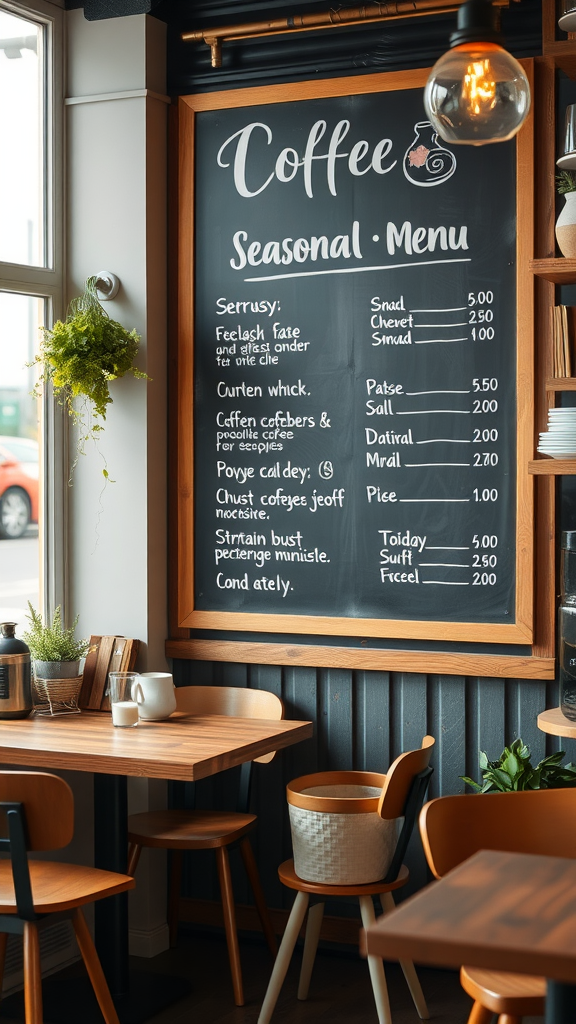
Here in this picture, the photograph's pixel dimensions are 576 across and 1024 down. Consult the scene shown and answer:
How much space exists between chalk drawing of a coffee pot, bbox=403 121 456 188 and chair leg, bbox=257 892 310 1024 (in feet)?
6.93

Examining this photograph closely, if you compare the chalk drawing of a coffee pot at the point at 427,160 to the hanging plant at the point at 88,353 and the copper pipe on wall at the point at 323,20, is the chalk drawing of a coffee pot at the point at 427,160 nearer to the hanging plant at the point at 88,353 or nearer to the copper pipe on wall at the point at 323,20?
the copper pipe on wall at the point at 323,20

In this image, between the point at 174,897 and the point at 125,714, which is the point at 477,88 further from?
the point at 174,897

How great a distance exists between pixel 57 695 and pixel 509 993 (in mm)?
1944

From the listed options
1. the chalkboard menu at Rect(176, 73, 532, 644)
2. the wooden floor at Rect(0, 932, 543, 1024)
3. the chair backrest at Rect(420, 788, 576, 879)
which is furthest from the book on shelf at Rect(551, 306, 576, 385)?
the wooden floor at Rect(0, 932, 543, 1024)

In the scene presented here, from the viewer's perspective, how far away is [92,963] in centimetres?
278

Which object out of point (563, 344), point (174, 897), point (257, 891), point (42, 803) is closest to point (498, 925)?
point (42, 803)

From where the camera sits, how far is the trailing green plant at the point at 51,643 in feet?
11.9

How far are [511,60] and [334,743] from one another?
2310mm

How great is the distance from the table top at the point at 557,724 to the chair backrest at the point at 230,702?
898 millimetres

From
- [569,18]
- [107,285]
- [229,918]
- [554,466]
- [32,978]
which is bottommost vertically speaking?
[229,918]

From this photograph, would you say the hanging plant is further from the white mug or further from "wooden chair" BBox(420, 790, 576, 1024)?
"wooden chair" BBox(420, 790, 576, 1024)

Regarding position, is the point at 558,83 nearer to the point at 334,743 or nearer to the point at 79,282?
the point at 79,282

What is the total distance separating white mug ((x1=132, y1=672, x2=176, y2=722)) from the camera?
3414 millimetres

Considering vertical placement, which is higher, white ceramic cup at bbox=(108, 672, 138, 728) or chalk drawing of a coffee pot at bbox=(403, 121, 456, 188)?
chalk drawing of a coffee pot at bbox=(403, 121, 456, 188)
